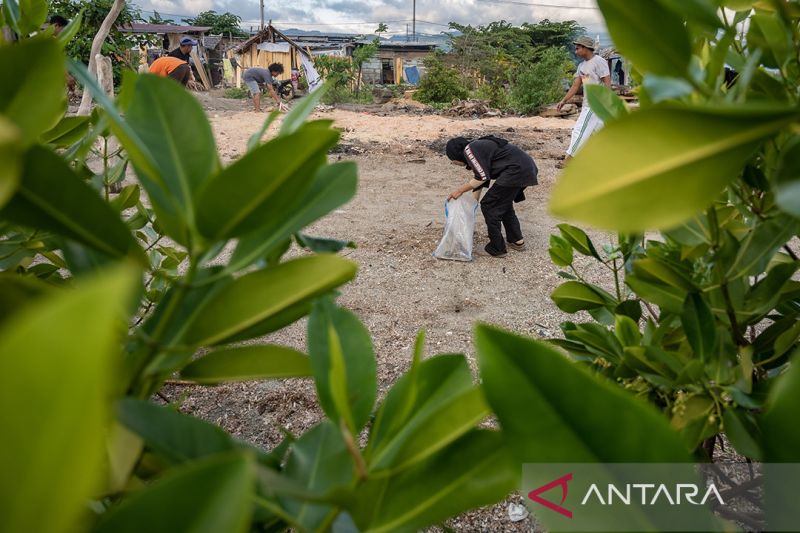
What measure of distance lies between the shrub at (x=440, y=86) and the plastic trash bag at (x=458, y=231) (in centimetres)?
1170

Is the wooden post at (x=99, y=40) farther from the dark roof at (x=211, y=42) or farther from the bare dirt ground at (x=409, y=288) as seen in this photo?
the dark roof at (x=211, y=42)

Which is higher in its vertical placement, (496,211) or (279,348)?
(279,348)

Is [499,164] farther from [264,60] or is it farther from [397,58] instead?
[397,58]

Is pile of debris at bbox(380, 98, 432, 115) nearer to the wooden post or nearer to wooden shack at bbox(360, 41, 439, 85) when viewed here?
the wooden post

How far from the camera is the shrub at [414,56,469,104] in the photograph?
15.4m

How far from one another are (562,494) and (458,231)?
3934 millimetres

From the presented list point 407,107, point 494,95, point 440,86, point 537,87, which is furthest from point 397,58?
point 537,87

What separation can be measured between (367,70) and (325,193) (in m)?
27.2

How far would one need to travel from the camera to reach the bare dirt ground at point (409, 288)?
7.63ft

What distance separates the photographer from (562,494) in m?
0.30

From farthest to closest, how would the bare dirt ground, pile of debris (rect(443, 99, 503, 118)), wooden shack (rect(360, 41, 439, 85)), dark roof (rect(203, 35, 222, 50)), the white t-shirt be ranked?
wooden shack (rect(360, 41, 439, 85)) < dark roof (rect(203, 35, 222, 50)) < pile of debris (rect(443, 99, 503, 118)) < the white t-shirt < the bare dirt ground

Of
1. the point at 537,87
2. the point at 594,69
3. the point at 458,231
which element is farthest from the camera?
the point at 537,87

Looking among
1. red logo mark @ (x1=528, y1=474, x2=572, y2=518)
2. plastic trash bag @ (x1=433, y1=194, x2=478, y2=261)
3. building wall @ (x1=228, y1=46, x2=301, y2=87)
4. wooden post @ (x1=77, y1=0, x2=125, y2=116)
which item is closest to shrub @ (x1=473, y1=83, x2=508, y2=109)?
building wall @ (x1=228, y1=46, x2=301, y2=87)

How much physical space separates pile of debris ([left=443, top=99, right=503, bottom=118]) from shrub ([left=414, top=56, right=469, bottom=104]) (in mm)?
1704
